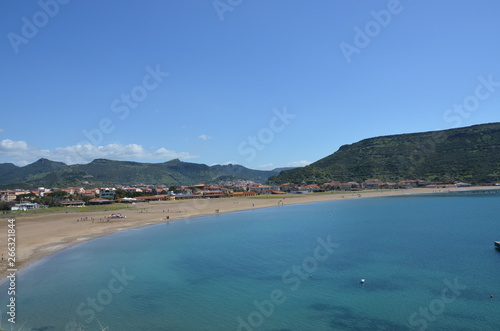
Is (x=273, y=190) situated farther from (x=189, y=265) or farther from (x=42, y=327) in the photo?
(x=42, y=327)

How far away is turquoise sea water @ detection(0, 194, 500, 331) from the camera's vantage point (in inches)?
566

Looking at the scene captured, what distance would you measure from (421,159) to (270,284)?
13904 cm

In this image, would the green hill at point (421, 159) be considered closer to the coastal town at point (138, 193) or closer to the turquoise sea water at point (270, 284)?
the coastal town at point (138, 193)

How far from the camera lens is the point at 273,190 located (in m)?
133

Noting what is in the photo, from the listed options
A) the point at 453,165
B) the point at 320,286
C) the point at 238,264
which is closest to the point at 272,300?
the point at 320,286

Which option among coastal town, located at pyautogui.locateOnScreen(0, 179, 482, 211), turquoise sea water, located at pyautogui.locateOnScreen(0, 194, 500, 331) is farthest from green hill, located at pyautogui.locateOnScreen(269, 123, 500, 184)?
turquoise sea water, located at pyautogui.locateOnScreen(0, 194, 500, 331)

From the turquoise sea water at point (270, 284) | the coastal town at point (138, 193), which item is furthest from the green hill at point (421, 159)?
the turquoise sea water at point (270, 284)

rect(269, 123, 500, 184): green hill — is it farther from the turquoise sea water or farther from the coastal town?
the turquoise sea water

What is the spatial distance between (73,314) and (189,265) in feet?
31.3

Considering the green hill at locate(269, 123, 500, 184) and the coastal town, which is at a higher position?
the green hill at locate(269, 123, 500, 184)

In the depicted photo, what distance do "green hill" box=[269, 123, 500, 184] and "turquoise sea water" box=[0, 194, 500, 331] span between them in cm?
10072

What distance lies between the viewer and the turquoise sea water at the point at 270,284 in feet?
47.2

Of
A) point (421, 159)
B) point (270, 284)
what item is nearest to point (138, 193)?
point (270, 284)

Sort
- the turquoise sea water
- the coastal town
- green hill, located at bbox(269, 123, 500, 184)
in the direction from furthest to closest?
green hill, located at bbox(269, 123, 500, 184), the coastal town, the turquoise sea water
